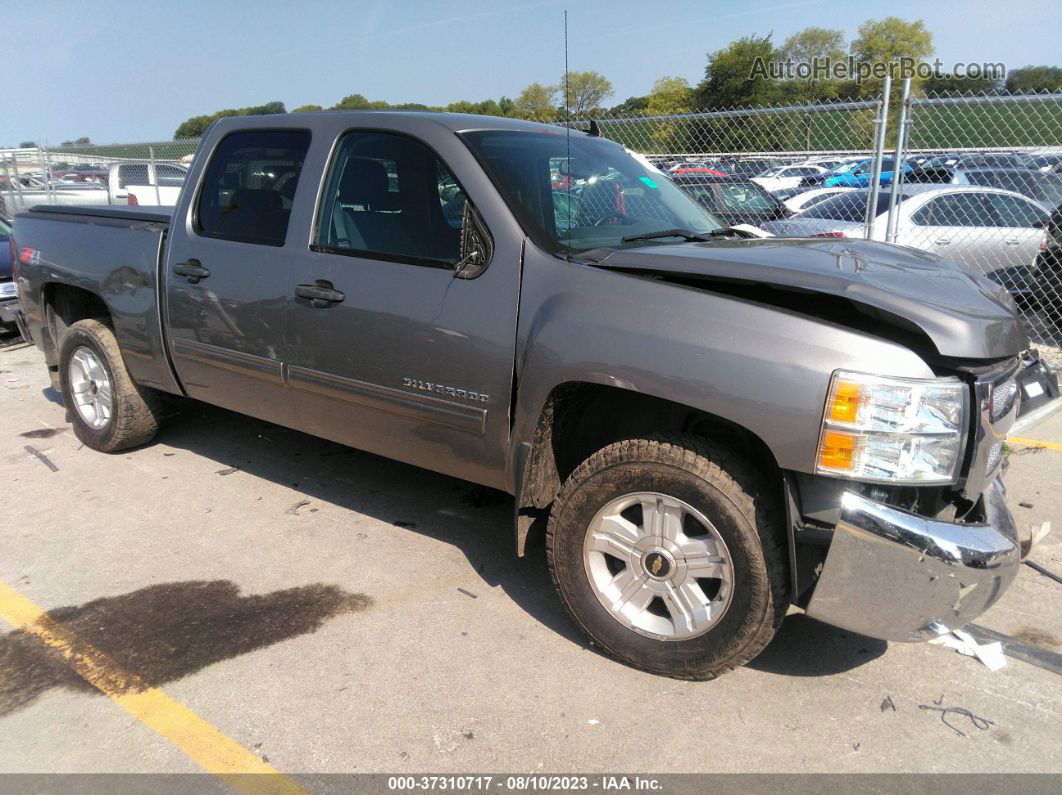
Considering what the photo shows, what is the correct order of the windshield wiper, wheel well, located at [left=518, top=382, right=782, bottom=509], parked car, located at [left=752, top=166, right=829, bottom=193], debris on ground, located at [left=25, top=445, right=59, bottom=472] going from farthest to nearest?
parked car, located at [left=752, top=166, right=829, bottom=193], debris on ground, located at [left=25, top=445, right=59, bottom=472], the windshield wiper, wheel well, located at [left=518, top=382, right=782, bottom=509]

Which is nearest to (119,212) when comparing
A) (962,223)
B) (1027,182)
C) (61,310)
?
(61,310)

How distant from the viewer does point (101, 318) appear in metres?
5.23

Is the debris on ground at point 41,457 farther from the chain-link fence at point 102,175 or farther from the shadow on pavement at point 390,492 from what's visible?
Result: the chain-link fence at point 102,175

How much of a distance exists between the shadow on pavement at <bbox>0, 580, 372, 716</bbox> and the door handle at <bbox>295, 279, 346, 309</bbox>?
1.26 metres

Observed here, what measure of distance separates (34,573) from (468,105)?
4373 cm

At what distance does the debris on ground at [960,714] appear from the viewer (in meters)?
2.70

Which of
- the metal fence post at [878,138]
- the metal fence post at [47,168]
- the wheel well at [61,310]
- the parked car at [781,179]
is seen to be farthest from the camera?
the parked car at [781,179]

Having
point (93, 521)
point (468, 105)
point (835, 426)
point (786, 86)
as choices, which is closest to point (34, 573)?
point (93, 521)

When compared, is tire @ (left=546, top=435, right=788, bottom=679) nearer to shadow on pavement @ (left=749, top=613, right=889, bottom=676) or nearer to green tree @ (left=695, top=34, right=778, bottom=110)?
shadow on pavement @ (left=749, top=613, right=889, bottom=676)

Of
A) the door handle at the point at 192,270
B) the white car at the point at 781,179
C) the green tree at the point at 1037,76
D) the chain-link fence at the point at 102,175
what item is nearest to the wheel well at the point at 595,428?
the door handle at the point at 192,270

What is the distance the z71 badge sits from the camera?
318 centimetres

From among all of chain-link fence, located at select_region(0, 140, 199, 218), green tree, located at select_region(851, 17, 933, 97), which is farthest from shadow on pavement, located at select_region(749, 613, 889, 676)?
green tree, located at select_region(851, 17, 933, 97)

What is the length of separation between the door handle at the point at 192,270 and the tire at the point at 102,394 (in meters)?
1.04

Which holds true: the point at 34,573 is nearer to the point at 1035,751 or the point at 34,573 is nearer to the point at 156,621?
the point at 156,621
